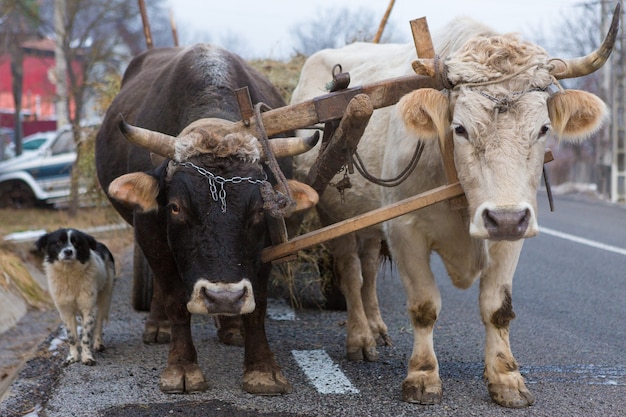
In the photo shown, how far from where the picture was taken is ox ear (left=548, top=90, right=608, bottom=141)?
4816mm

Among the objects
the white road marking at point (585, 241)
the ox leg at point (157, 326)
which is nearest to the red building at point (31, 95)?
the white road marking at point (585, 241)

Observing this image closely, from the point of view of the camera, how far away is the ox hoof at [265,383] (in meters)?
5.27

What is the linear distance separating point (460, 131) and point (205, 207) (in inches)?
55.9

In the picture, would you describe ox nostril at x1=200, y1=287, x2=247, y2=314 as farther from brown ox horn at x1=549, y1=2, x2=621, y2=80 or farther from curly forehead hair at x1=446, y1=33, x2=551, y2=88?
brown ox horn at x1=549, y1=2, x2=621, y2=80

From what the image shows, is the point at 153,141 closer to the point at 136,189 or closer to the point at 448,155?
the point at 136,189

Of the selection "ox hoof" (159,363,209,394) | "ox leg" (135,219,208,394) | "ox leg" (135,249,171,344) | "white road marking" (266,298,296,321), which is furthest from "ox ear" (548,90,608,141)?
"white road marking" (266,298,296,321)

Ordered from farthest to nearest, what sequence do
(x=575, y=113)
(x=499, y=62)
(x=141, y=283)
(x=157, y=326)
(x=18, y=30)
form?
(x=18, y=30), (x=141, y=283), (x=157, y=326), (x=575, y=113), (x=499, y=62)

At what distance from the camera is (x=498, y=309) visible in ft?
17.1

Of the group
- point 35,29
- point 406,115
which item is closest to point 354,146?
point 406,115

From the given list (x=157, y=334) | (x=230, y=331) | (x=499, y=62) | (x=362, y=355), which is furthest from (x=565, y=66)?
(x=157, y=334)

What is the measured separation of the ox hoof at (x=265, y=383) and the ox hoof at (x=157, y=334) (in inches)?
61.5

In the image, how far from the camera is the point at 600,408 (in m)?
4.84

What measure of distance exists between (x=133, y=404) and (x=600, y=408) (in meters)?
2.56

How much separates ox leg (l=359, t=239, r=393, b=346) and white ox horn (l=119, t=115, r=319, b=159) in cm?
212
